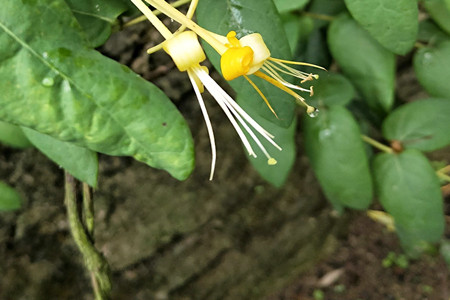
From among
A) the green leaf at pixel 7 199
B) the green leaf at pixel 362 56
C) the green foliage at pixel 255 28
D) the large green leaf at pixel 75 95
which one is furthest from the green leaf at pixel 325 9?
the green leaf at pixel 7 199

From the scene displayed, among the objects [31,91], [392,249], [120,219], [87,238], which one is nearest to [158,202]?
[120,219]

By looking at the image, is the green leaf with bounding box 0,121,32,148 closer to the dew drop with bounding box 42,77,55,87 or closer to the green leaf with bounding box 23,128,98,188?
the green leaf with bounding box 23,128,98,188

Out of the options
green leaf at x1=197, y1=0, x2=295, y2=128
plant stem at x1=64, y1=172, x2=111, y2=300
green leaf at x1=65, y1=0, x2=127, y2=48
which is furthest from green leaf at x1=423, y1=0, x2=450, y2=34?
plant stem at x1=64, y1=172, x2=111, y2=300

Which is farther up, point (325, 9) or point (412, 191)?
point (325, 9)


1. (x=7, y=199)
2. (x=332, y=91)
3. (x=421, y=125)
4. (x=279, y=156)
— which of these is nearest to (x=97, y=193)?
(x=7, y=199)

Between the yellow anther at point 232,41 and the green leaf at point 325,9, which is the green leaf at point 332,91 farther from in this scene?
the yellow anther at point 232,41

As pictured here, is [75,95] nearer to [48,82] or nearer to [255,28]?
[48,82]

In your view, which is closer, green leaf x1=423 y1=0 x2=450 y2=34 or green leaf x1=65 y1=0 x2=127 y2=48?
green leaf x1=65 y1=0 x2=127 y2=48
